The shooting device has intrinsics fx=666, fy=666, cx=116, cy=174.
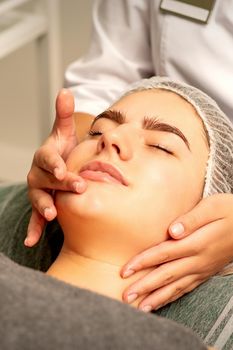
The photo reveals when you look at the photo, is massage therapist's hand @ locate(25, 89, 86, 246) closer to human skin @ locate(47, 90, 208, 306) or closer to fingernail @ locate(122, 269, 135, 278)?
human skin @ locate(47, 90, 208, 306)

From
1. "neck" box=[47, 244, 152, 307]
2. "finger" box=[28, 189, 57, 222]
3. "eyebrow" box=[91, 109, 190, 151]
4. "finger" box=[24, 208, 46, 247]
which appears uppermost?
"eyebrow" box=[91, 109, 190, 151]

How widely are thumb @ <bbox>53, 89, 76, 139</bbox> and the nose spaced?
80mm

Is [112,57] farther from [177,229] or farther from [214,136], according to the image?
[177,229]

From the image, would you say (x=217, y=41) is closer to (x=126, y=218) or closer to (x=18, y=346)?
(x=126, y=218)

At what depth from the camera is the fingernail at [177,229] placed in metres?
1.00

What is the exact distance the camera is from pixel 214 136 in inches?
44.6

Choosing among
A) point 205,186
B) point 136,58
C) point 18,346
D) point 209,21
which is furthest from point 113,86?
point 18,346

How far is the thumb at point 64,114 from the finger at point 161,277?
30cm

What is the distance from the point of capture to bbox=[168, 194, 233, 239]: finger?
1.01 metres

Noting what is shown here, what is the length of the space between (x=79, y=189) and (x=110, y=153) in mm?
82

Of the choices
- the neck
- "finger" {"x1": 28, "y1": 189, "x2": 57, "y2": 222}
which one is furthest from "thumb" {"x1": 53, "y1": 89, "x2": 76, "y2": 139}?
the neck

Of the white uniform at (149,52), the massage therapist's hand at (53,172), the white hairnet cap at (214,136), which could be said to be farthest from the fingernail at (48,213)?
the white uniform at (149,52)

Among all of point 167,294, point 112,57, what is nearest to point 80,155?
point 167,294

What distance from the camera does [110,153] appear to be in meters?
1.02
